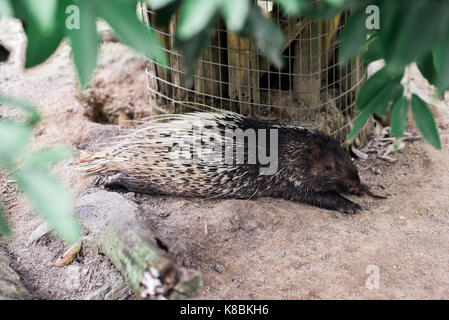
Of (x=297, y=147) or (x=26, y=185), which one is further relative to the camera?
(x=297, y=147)

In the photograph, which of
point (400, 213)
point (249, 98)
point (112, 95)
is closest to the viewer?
point (400, 213)

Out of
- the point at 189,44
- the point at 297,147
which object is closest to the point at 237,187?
the point at 297,147

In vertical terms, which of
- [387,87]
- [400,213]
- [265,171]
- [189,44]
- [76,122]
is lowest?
[400,213]

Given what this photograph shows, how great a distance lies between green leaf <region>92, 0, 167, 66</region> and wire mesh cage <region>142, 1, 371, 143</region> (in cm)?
248

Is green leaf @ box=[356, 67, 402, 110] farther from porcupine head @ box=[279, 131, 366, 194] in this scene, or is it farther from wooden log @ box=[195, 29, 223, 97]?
wooden log @ box=[195, 29, 223, 97]

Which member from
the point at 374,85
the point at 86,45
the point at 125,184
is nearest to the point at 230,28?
the point at 86,45

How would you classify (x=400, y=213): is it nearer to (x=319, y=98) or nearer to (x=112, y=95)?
(x=319, y=98)

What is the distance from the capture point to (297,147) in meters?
3.55

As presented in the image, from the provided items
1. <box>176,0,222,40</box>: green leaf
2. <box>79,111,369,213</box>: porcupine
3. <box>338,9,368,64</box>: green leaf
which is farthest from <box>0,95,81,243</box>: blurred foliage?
<box>79,111,369,213</box>: porcupine

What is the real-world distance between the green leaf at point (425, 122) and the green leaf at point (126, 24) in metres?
0.89

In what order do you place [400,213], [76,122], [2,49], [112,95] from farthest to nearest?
[112,95]
[76,122]
[400,213]
[2,49]

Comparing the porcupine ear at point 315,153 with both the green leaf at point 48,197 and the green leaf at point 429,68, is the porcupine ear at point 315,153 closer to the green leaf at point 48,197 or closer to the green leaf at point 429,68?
the green leaf at point 429,68

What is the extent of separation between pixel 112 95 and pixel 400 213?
270 cm

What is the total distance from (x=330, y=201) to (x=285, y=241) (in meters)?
0.73
